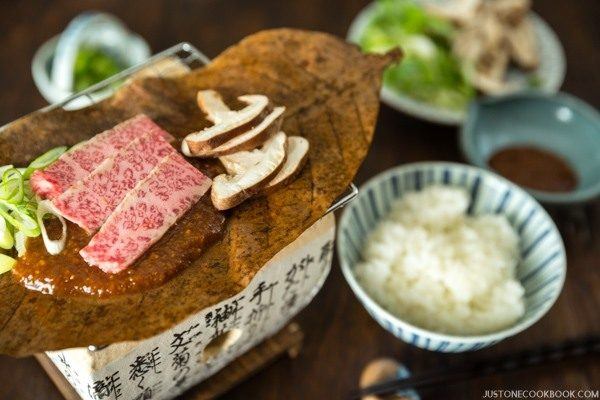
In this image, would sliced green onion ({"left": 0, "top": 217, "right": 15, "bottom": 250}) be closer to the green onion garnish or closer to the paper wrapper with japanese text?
the green onion garnish

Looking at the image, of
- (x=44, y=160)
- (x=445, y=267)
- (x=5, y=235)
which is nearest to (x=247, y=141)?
(x=44, y=160)

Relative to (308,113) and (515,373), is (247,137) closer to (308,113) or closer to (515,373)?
(308,113)

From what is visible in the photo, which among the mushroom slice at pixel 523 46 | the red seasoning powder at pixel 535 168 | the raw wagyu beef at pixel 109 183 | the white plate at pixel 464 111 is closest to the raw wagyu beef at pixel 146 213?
the raw wagyu beef at pixel 109 183

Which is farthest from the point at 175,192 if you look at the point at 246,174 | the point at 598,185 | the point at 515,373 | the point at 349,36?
the point at 349,36

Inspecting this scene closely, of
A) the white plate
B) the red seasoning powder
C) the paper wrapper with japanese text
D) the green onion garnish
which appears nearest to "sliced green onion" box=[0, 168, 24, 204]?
the green onion garnish

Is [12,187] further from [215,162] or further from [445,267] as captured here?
[445,267]

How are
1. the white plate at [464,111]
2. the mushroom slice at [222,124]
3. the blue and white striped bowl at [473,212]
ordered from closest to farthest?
1. the mushroom slice at [222,124]
2. the blue and white striped bowl at [473,212]
3. the white plate at [464,111]

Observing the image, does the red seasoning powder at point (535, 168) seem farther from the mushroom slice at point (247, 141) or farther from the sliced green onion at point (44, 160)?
the sliced green onion at point (44, 160)
